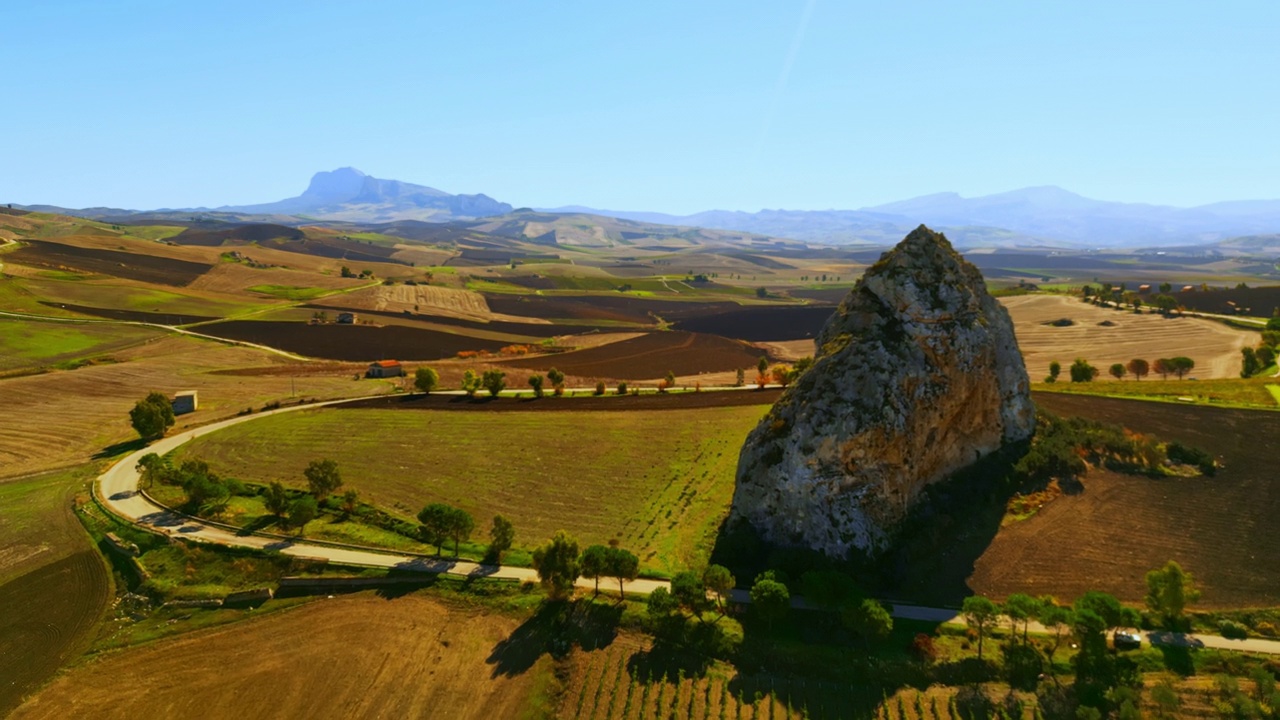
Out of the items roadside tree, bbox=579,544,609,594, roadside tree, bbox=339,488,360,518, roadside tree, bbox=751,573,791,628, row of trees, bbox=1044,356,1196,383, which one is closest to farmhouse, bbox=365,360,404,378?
roadside tree, bbox=339,488,360,518

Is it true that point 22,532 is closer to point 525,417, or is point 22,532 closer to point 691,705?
point 525,417

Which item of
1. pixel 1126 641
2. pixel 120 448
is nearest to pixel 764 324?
pixel 1126 641

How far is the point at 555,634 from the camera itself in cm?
3862

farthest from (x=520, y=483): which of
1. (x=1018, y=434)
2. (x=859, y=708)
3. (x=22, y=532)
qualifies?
(x=1018, y=434)

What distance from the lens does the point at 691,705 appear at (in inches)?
1312

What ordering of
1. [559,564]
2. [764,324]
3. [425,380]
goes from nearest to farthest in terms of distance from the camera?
[559,564] < [425,380] < [764,324]

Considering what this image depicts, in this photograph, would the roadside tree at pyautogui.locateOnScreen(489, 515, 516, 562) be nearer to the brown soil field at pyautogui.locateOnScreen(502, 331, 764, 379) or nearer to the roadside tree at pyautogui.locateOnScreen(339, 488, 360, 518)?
the roadside tree at pyautogui.locateOnScreen(339, 488, 360, 518)

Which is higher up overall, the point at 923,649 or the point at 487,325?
the point at 487,325

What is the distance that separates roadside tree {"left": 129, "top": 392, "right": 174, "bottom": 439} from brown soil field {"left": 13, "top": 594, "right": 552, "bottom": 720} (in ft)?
125

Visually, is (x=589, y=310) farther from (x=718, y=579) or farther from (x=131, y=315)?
(x=718, y=579)

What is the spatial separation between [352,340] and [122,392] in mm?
41869

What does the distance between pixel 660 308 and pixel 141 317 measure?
131 metres

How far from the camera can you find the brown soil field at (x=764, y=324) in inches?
5950

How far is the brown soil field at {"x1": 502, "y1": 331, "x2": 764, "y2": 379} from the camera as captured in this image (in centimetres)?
10888
